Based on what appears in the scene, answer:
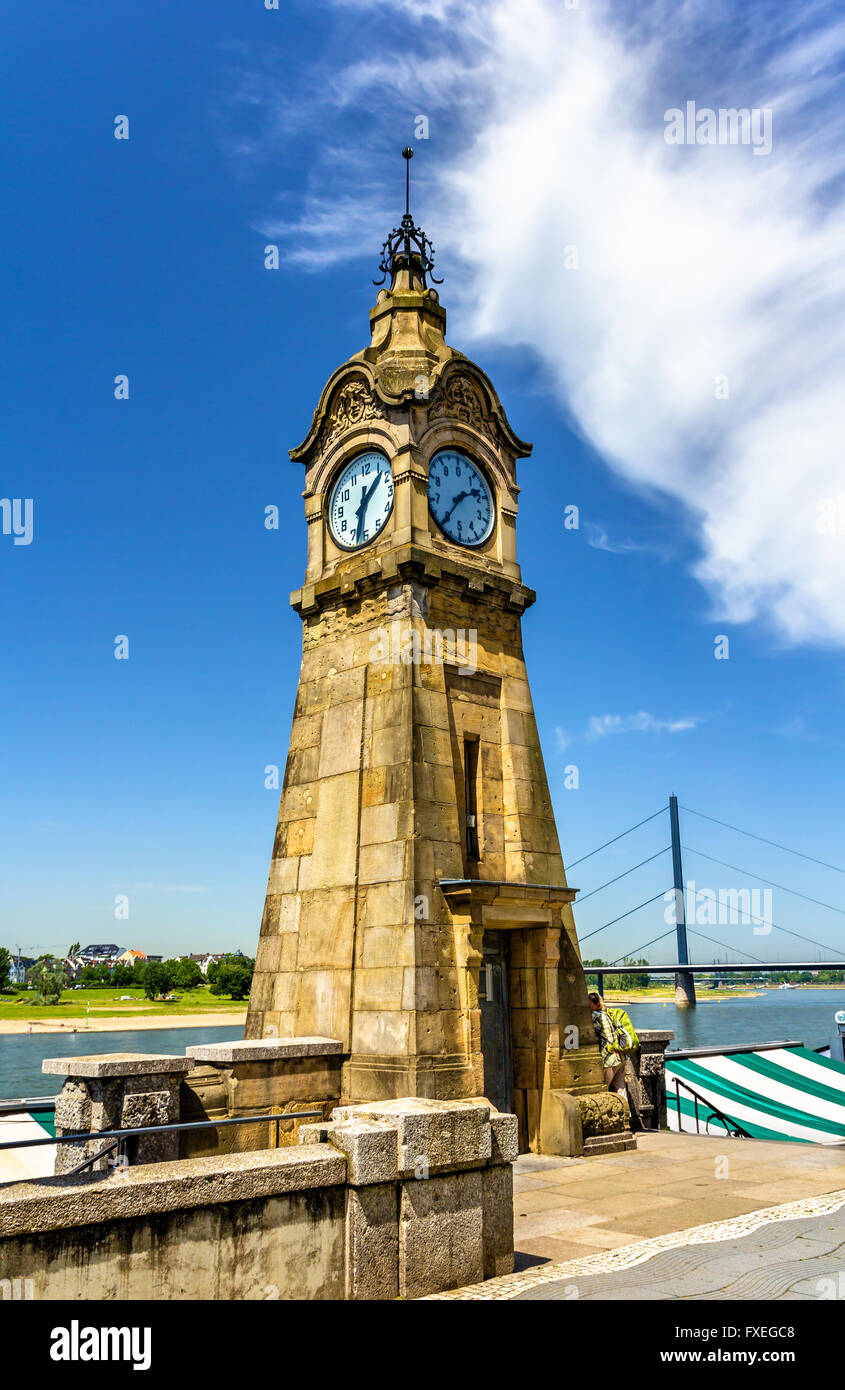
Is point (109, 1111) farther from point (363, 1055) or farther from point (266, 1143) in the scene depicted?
point (363, 1055)

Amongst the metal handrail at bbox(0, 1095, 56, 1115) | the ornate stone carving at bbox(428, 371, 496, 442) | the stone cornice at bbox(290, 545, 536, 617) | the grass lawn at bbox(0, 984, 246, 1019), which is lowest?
the grass lawn at bbox(0, 984, 246, 1019)

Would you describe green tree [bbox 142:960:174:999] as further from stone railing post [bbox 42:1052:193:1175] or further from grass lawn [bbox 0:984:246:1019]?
stone railing post [bbox 42:1052:193:1175]

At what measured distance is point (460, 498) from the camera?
1564 centimetres

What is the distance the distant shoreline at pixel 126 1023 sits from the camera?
259 feet

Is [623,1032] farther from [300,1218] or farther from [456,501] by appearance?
[300,1218]

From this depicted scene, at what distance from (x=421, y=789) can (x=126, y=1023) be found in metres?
79.3

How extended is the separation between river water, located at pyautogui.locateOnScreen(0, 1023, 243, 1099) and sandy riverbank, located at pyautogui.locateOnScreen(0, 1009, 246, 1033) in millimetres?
590

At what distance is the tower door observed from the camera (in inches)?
551

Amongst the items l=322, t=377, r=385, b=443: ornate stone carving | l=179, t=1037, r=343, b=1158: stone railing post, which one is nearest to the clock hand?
l=322, t=377, r=385, b=443: ornate stone carving

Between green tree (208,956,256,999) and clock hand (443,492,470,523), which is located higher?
clock hand (443,492,470,523)

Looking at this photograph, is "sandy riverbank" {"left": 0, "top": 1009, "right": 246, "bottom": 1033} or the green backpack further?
"sandy riverbank" {"left": 0, "top": 1009, "right": 246, "bottom": 1033}

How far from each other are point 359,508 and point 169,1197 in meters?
11.2
